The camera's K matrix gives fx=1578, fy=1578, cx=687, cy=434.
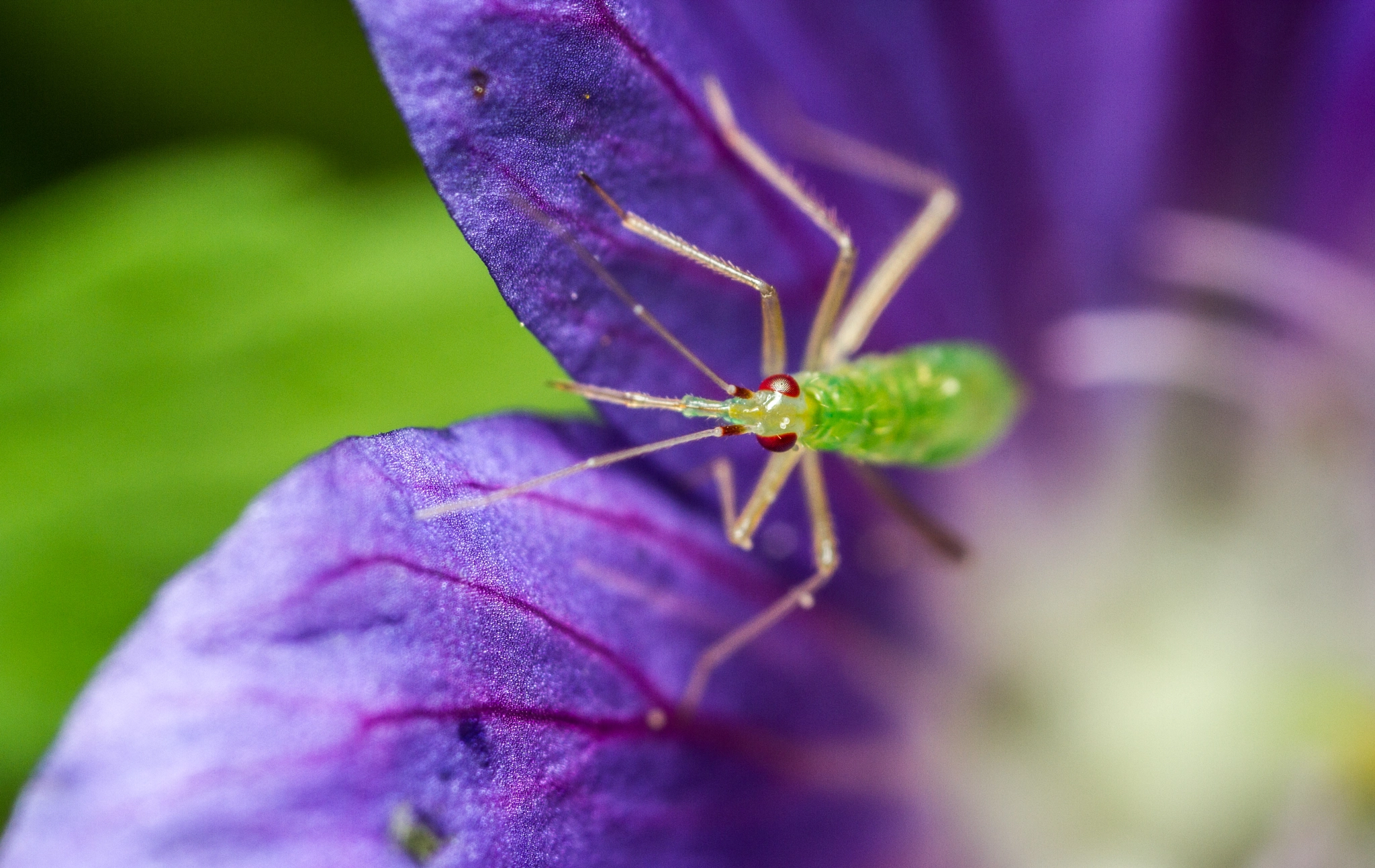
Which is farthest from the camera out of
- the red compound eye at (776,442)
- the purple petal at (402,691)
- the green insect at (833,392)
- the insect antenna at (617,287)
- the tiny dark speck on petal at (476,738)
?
the red compound eye at (776,442)

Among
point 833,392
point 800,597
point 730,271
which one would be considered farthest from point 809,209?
point 800,597

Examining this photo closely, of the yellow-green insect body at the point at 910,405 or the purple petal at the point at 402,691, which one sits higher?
the yellow-green insect body at the point at 910,405

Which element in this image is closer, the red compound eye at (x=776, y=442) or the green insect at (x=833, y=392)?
the green insect at (x=833, y=392)

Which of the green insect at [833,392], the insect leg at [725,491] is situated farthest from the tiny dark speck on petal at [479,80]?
the insect leg at [725,491]

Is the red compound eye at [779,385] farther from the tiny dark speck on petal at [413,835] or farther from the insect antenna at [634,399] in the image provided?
the tiny dark speck on petal at [413,835]

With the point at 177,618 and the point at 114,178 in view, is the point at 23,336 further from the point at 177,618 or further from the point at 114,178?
the point at 177,618

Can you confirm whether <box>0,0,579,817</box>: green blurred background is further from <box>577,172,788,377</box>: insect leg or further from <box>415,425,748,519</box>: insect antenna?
<box>415,425,748,519</box>: insect antenna

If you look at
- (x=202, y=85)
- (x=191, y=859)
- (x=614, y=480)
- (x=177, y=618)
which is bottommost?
(x=191, y=859)

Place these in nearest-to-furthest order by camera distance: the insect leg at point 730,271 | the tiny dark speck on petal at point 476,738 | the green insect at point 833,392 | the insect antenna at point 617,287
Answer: the tiny dark speck on petal at point 476,738
the insect antenna at point 617,287
the insect leg at point 730,271
the green insect at point 833,392

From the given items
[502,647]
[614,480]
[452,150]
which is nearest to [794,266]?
[614,480]
